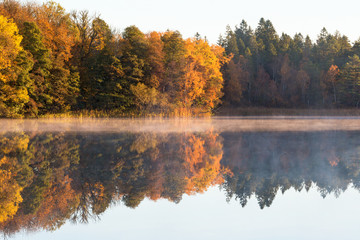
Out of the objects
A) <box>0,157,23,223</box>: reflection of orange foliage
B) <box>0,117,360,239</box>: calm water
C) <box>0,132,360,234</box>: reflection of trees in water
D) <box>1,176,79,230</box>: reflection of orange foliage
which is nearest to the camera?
<box>0,117,360,239</box>: calm water

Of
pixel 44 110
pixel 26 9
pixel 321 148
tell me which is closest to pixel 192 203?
pixel 321 148

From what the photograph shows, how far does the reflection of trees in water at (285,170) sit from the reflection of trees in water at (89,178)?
76cm

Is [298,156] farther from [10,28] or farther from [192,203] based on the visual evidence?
[10,28]

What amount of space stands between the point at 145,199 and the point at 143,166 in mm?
4314

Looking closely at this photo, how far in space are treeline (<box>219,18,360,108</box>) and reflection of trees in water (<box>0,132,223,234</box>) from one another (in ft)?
245

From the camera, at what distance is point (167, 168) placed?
467 inches

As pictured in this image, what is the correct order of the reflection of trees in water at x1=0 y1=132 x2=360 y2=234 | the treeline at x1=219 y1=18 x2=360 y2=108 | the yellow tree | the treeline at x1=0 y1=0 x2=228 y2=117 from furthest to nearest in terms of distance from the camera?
the treeline at x1=219 y1=18 x2=360 y2=108 → the treeline at x1=0 y1=0 x2=228 y2=117 → the yellow tree → the reflection of trees in water at x1=0 y1=132 x2=360 y2=234

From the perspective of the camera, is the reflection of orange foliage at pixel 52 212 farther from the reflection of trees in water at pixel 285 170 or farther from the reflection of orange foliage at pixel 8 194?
the reflection of trees in water at pixel 285 170

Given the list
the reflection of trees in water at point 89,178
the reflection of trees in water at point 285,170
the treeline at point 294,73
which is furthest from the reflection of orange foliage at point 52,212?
the treeline at point 294,73

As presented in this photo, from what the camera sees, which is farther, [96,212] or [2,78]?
[2,78]

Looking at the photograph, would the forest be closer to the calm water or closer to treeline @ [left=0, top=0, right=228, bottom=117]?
treeline @ [left=0, top=0, right=228, bottom=117]

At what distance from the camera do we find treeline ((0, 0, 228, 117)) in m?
48.8

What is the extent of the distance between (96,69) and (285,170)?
48.8 meters

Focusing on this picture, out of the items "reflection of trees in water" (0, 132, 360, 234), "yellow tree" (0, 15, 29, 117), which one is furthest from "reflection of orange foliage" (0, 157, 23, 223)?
"yellow tree" (0, 15, 29, 117)
